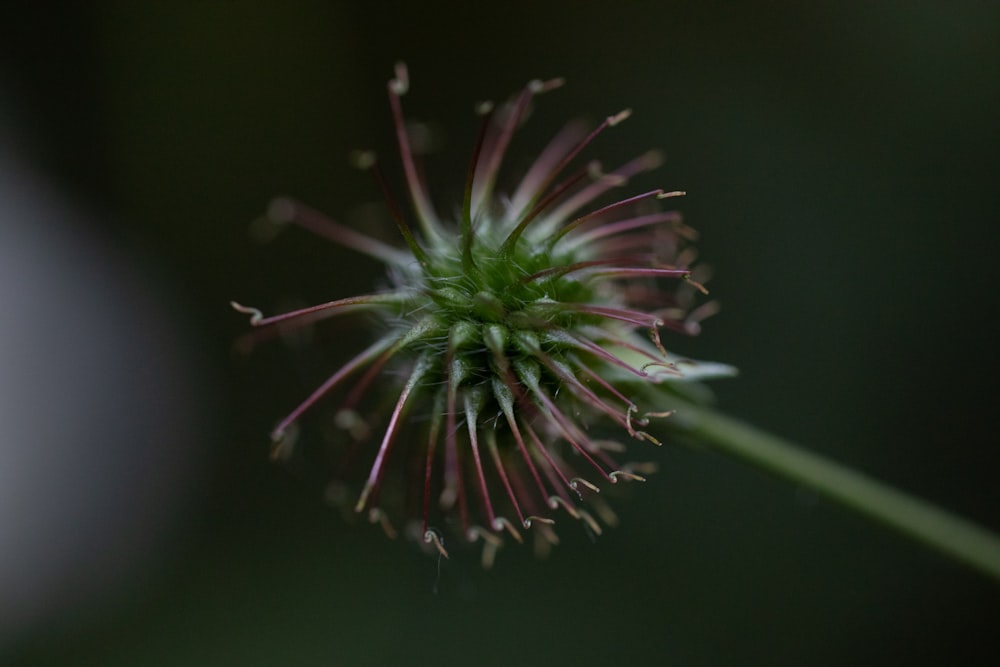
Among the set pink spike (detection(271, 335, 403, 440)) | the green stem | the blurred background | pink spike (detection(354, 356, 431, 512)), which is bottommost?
the green stem

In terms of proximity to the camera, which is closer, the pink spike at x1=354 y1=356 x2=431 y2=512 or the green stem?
the pink spike at x1=354 y1=356 x2=431 y2=512

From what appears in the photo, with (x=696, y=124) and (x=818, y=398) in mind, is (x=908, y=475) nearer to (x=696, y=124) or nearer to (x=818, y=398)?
(x=818, y=398)

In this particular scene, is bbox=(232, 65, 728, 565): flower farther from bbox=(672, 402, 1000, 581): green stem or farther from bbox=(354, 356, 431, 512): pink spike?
bbox=(672, 402, 1000, 581): green stem

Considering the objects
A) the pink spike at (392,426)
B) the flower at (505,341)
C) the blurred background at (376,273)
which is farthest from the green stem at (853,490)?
the blurred background at (376,273)

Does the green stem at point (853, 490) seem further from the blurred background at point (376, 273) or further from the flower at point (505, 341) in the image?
the blurred background at point (376, 273)

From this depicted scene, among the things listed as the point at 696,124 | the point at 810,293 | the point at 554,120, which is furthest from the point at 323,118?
the point at 810,293

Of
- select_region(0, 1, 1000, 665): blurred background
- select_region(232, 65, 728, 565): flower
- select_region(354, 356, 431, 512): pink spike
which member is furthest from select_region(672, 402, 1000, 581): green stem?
select_region(0, 1, 1000, 665): blurred background
